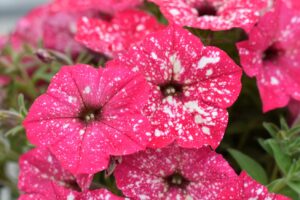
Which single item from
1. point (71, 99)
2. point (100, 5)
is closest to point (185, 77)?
point (71, 99)

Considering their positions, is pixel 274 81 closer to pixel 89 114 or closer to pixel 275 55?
pixel 275 55

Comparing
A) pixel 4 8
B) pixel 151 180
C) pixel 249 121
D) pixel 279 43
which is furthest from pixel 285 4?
pixel 4 8

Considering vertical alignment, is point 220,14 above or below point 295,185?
above

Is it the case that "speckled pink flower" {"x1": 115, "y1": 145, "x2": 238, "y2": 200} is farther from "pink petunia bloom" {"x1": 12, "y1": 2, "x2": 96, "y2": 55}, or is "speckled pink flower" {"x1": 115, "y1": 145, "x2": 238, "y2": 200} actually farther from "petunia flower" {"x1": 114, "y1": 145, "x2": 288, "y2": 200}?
"pink petunia bloom" {"x1": 12, "y1": 2, "x2": 96, "y2": 55}

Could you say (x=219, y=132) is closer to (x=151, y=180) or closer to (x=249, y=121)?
(x=151, y=180)

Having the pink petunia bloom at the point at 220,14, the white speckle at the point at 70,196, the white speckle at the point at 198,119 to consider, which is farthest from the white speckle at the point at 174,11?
the white speckle at the point at 70,196

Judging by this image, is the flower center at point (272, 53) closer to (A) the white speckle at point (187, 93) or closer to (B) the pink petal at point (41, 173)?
(A) the white speckle at point (187, 93)

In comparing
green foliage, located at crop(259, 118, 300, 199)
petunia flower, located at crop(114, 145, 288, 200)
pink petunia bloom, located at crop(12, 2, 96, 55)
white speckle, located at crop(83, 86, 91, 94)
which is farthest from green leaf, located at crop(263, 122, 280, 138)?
pink petunia bloom, located at crop(12, 2, 96, 55)
